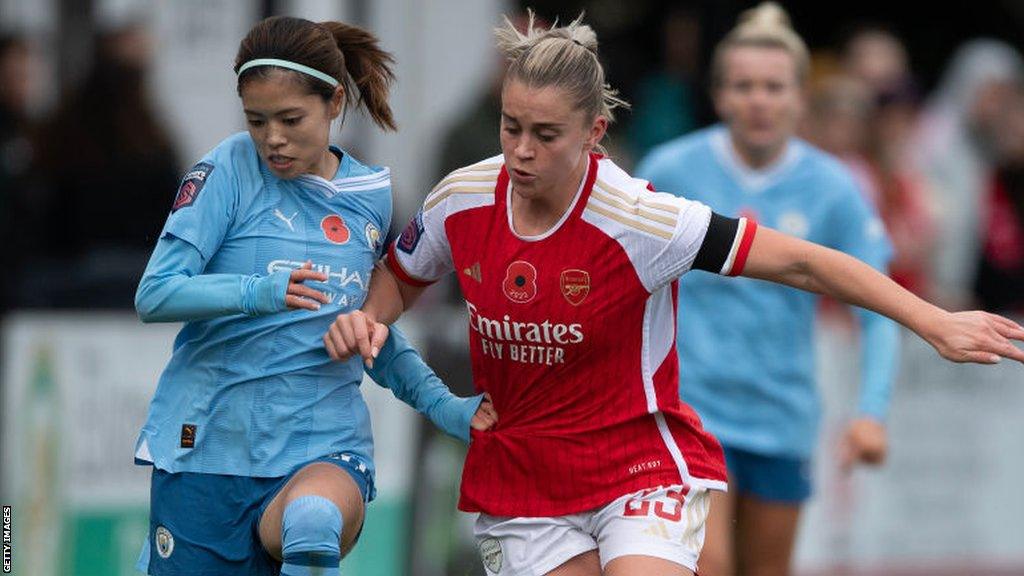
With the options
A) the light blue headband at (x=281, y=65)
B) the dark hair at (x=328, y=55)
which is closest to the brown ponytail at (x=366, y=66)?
the dark hair at (x=328, y=55)

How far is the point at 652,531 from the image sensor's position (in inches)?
216

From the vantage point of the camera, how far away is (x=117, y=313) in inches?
380

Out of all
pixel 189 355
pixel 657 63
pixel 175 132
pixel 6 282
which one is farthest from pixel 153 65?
pixel 189 355

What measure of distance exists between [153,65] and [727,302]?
471 cm

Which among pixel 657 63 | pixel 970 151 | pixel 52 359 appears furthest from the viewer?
pixel 657 63

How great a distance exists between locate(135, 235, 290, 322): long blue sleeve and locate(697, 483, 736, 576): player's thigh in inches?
86.1

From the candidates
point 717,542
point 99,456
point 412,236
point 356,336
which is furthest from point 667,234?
point 99,456

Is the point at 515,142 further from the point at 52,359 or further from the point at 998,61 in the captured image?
the point at 998,61

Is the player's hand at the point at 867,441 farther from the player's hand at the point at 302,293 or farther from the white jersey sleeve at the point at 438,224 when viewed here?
the player's hand at the point at 302,293

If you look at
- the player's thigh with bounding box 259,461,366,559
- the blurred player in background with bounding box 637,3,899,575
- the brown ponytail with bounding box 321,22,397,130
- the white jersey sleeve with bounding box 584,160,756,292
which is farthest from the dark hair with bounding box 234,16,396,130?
the blurred player in background with bounding box 637,3,899,575

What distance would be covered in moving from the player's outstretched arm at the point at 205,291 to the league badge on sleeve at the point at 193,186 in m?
0.11

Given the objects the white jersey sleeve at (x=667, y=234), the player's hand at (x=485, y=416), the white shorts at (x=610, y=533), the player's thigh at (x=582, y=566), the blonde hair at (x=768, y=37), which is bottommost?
the player's thigh at (x=582, y=566)

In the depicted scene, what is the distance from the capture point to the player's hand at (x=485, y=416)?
18.6 ft

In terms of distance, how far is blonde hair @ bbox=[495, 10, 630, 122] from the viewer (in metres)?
5.34
